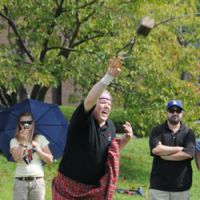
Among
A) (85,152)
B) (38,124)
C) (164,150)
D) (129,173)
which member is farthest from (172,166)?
(129,173)

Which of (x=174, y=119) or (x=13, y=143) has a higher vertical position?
(x=174, y=119)

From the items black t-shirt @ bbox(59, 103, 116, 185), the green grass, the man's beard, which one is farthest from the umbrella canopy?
the green grass

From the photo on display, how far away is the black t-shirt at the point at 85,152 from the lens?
4168mm

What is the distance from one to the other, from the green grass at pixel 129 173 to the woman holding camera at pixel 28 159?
2623 millimetres

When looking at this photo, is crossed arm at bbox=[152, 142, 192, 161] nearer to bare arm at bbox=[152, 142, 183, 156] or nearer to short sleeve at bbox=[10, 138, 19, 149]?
bare arm at bbox=[152, 142, 183, 156]

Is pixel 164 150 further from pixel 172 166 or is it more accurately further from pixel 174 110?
pixel 174 110

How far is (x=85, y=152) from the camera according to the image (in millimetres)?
4191

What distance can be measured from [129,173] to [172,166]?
19.1 feet

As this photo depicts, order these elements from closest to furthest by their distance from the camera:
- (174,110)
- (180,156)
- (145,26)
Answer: (145,26)
(180,156)
(174,110)

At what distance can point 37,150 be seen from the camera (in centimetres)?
566

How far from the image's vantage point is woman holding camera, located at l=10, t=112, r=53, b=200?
5.68 meters

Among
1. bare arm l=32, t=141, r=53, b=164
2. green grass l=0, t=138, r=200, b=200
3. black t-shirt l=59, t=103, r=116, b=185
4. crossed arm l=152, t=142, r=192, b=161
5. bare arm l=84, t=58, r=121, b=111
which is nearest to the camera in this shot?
bare arm l=84, t=58, r=121, b=111

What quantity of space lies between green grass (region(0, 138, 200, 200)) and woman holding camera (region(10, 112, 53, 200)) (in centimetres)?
262

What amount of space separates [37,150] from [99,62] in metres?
3.94
